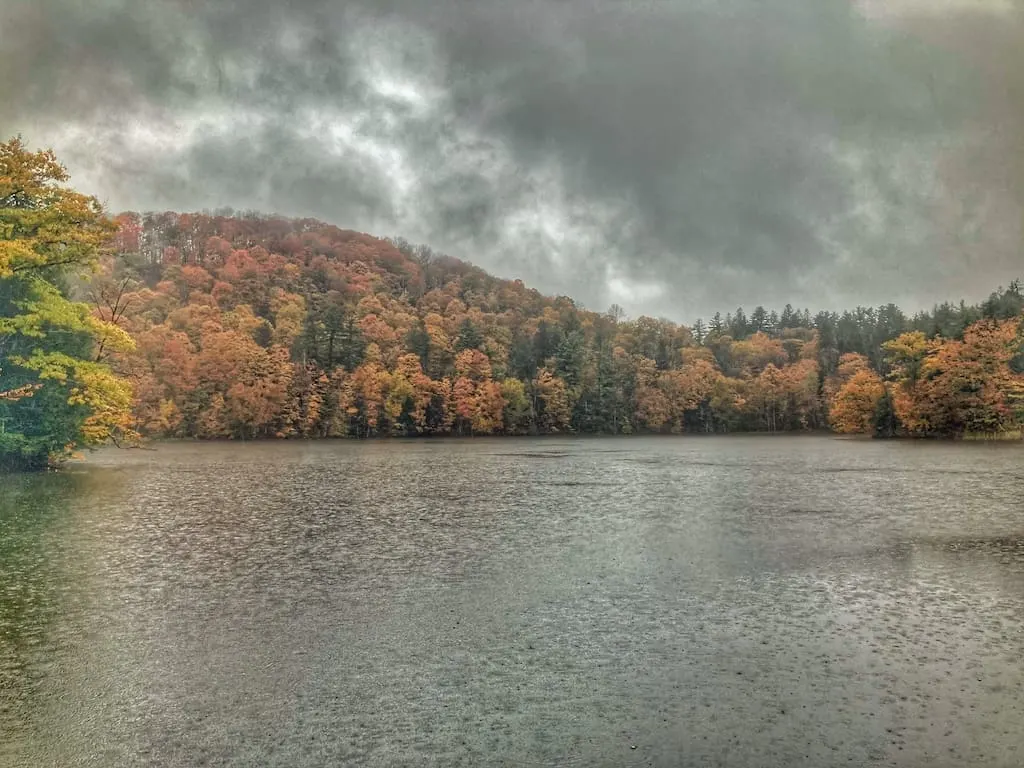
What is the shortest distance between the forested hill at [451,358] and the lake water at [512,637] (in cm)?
6622

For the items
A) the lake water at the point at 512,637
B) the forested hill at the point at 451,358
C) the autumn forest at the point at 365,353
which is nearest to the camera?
the lake water at the point at 512,637

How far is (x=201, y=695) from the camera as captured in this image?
353 inches

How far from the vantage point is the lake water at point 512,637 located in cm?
771

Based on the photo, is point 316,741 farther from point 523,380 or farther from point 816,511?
point 523,380

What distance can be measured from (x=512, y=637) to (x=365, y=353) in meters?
107

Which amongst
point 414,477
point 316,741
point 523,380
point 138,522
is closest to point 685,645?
point 316,741

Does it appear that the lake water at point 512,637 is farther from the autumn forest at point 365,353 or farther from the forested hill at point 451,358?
the forested hill at point 451,358

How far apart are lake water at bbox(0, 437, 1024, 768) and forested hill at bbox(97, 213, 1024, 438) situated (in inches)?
2607

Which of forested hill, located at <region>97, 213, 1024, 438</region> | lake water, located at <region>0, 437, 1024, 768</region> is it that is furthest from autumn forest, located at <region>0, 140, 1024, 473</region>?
lake water, located at <region>0, 437, 1024, 768</region>

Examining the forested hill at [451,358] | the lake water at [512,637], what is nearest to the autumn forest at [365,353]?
the forested hill at [451,358]

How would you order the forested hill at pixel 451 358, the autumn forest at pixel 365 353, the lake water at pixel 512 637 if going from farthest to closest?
the forested hill at pixel 451 358 < the autumn forest at pixel 365 353 < the lake water at pixel 512 637

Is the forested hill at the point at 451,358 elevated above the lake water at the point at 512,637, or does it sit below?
above

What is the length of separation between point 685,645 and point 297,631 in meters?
6.62

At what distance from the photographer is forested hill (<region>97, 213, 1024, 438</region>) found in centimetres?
9108
